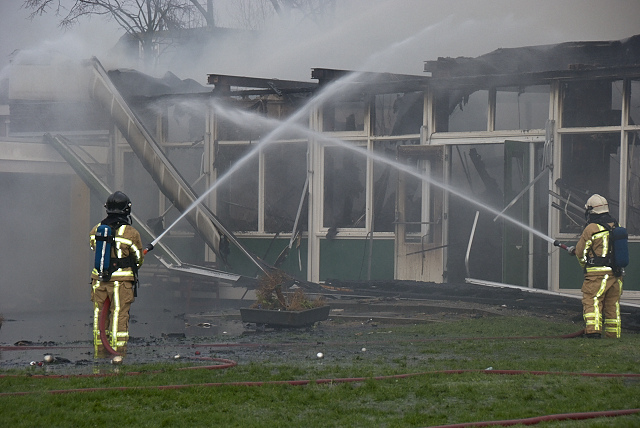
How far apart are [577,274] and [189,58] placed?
73.2 feet

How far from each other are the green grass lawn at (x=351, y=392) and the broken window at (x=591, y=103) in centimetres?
768

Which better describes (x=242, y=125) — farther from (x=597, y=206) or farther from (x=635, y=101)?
(x=597, y=206)

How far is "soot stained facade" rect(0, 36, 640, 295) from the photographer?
1659 centimetres

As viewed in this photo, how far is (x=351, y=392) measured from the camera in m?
7.07

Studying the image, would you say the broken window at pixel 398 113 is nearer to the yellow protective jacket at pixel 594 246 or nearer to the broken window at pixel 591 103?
the broken window at pixel 591 103

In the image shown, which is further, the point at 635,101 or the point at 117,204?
the point at 635,101

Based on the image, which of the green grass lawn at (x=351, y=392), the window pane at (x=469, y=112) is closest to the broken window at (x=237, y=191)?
the window pane at (x=469, y=112)

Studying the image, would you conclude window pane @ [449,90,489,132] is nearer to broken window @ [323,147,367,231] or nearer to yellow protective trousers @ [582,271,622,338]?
broken window @ [323,147,367,231]

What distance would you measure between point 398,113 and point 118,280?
10128 mm

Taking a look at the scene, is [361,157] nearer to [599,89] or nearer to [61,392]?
[599,89]

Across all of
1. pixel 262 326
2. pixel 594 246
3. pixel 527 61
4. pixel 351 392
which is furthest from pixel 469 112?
pixel 351 392

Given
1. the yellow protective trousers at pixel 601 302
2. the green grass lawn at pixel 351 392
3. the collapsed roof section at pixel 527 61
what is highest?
the collapsed roof section at pixel 527 61

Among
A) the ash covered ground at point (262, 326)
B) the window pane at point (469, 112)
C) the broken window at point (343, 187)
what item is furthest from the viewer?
the broken window at point (343, 187)

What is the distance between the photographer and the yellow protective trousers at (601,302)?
37.0 feet
